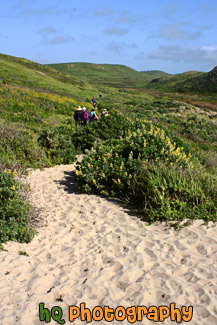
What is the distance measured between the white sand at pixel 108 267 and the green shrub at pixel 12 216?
0.18 meters

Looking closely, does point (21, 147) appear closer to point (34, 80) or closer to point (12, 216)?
point (12, 216)

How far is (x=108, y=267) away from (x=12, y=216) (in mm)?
1946

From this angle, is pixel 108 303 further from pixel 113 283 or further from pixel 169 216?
pixel 169 216

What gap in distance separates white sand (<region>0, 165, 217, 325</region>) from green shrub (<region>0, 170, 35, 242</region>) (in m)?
0.18

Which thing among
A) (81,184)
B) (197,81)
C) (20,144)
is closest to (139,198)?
(81,184)

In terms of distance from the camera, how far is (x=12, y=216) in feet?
16.4

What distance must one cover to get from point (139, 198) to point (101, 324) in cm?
353

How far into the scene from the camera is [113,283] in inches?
155

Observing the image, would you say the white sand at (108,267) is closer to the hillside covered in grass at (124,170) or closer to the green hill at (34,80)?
the hillside covered in grass at (124,170)

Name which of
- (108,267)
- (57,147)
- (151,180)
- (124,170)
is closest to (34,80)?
(57,147)

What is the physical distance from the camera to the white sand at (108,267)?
11.7 ft

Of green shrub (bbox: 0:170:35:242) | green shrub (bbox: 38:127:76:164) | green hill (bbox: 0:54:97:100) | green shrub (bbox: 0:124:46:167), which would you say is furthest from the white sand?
green hill (bbox: 0:54:97:100)

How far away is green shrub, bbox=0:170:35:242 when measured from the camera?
4.79m

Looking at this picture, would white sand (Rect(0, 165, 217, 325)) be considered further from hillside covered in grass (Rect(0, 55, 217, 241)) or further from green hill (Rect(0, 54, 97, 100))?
green hill (Rect(0, 54, 97, 100))
